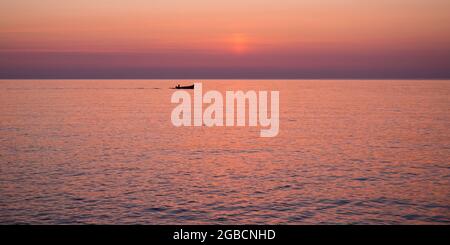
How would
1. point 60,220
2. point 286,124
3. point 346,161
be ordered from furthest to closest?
point 286,124
point 346,161
point 60,220

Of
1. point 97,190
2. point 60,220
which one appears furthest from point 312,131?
point 60,220

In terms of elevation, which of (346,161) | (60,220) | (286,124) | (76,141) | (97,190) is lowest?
(60,220)

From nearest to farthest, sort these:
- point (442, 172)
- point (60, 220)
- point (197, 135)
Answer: point (60, 220)
point (442, 172)
point (197, 135)

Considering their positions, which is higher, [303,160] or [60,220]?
[303,160]

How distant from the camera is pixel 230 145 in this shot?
180 ft

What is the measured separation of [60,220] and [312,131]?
50.3 metres

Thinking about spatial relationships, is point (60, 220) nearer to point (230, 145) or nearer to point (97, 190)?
point (97, 190)

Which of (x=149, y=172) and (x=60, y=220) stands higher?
(x=149, y=172)

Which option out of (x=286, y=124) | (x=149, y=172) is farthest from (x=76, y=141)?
(x=286, y=124)

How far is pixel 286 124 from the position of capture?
79688mm

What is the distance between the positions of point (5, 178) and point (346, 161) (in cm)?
3171

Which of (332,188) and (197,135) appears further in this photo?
(197,135)

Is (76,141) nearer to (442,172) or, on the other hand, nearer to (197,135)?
(197,135)

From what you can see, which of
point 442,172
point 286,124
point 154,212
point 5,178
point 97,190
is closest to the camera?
point 154,212
